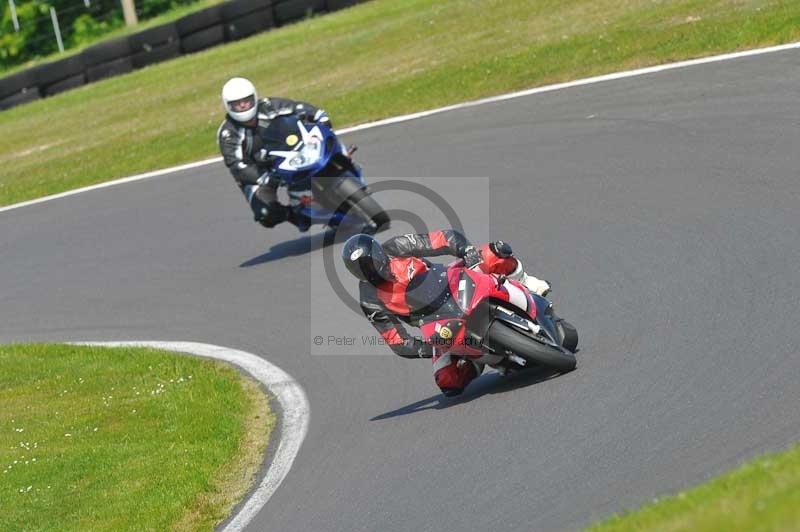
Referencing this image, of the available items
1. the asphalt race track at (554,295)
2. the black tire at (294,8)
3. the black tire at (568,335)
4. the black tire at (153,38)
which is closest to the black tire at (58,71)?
the black tire at (153,38)

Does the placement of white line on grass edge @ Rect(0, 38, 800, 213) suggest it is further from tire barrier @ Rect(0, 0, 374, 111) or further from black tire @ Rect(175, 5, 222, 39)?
black tire @ Rect(175, 5, 222, 39)

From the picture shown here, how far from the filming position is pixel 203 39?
95.5 ft

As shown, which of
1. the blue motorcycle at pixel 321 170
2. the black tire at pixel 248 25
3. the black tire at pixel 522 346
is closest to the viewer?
the black tire at pixel 522 346

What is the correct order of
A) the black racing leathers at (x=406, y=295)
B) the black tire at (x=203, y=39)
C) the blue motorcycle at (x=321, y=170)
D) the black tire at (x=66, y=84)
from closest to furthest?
1. the black racing leathers at (x=406, y=295)
2. the blue motorcycle at (x=321, y=170)
3. the black tire at (x=203, y=39)
4. the black tire at (x=66, y=84)

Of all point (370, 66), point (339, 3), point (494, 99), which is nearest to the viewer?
point (494, 99)

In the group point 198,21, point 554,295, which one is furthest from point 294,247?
point 198,21

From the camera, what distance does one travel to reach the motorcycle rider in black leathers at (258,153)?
13.1 meters

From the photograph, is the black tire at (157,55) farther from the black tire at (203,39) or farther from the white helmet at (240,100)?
the white helmet at (240,100)

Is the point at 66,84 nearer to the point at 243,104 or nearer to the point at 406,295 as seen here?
the point at 243,104

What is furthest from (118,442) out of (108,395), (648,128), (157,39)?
(157,39)

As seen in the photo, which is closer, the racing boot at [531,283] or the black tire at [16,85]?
the racing boot at [531,283]

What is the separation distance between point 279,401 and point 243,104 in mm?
4193

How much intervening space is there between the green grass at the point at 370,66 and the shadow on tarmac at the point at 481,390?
8234 mm

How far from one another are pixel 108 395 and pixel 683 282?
15.7 ft
